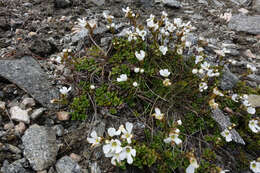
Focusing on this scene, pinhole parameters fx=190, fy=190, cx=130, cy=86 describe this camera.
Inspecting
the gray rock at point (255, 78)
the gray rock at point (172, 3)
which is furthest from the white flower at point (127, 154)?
the gray rock at point (172, 3)

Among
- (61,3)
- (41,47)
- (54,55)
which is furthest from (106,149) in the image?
(61,3)

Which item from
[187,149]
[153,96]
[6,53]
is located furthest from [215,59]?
[6,53]

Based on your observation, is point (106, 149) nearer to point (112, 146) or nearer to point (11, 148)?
point (112, 146)

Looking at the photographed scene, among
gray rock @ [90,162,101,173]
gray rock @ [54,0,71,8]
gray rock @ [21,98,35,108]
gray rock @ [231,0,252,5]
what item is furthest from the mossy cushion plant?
gray rock @ [231,0,252,5]

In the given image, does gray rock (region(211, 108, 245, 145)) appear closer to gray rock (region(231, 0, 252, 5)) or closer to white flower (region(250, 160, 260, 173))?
white flower (region(250, 160, 260, 173))

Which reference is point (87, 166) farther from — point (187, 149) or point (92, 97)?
point (187, 149)

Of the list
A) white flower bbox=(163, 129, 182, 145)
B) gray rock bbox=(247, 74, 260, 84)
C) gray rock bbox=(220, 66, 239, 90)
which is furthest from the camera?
gray rock bbox=(247, 74, 260, 84)

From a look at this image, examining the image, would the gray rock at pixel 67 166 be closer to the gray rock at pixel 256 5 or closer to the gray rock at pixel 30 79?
the gray rock at pixel 30 79
